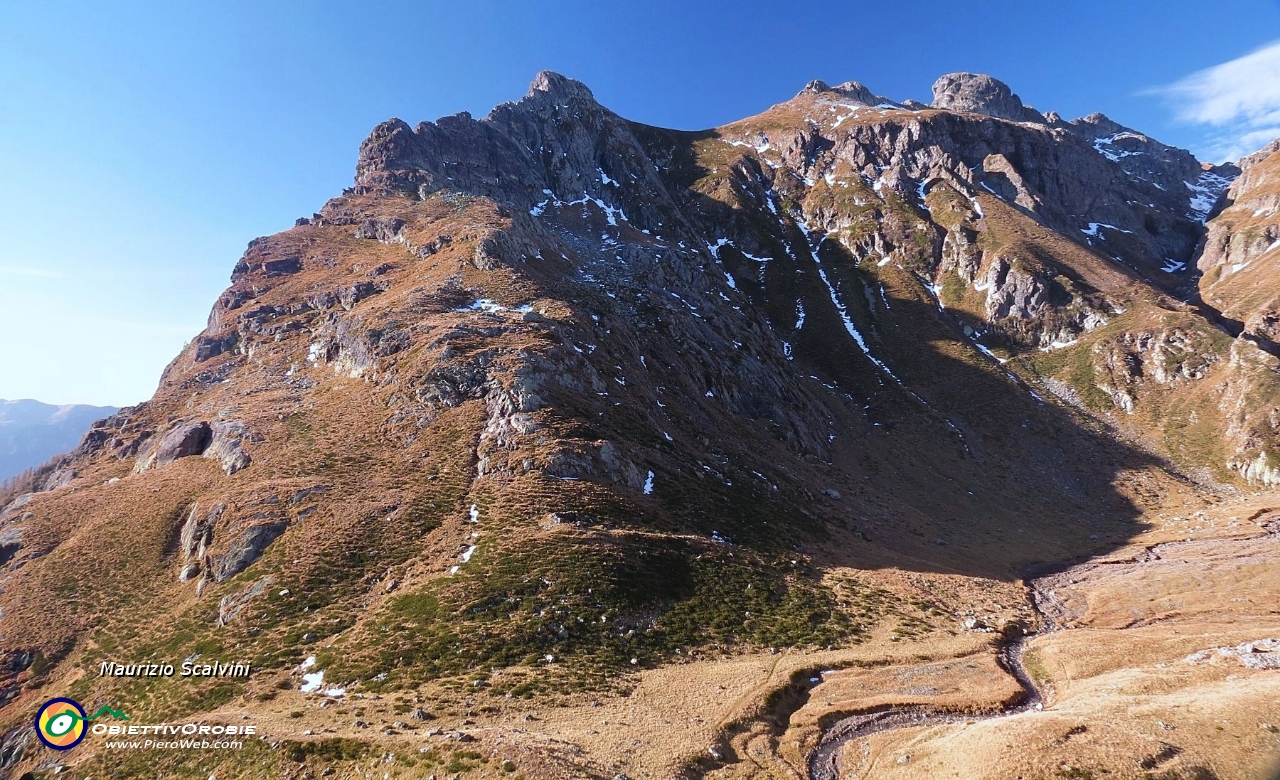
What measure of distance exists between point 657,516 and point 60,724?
137 feet

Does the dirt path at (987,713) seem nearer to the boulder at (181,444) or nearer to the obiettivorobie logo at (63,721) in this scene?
the obiettivorobie logo at (63,721)

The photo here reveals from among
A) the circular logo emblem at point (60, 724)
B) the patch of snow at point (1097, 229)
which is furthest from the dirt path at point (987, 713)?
the patch of snow at point (1097, 229)

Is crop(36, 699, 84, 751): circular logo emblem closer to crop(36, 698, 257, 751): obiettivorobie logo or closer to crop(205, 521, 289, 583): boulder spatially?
crop(36, 698, 257, 751): obiettivorobie logo

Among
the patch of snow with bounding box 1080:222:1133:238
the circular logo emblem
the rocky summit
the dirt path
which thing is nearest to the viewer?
the dirt path

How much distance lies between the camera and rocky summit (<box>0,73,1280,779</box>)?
1080 inches

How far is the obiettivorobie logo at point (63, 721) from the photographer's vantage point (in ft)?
97.6

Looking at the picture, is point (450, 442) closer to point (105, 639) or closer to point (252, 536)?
point (252, 536)

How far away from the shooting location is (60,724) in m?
31.2

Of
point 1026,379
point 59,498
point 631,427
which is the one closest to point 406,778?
point 631,427

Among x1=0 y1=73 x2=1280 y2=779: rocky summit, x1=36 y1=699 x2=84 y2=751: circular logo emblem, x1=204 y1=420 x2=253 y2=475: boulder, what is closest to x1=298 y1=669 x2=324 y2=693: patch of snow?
x1=0 y1=73 x2=1280 y2=779: rocky summit

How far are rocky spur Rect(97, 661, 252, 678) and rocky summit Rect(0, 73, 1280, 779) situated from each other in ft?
2.27

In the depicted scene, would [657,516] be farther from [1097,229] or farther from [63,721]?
[1097,229]

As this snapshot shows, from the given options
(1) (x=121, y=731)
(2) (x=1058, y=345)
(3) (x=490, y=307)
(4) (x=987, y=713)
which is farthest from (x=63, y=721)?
(2) (x=1058, y=345)

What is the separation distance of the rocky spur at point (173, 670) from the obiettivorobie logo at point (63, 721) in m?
2.29
